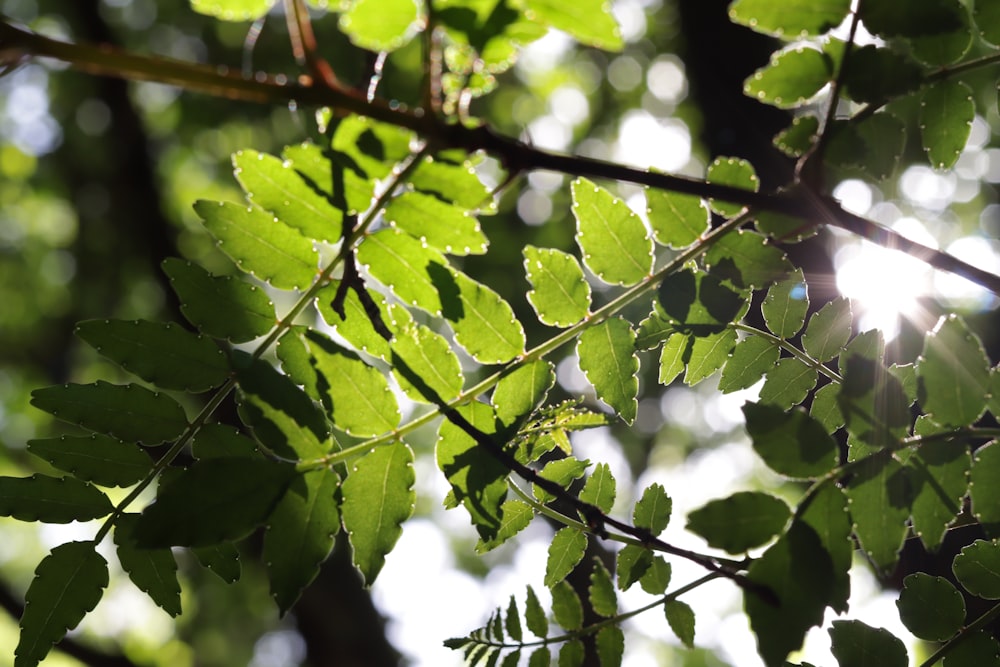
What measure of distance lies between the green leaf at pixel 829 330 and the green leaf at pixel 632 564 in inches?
22.8

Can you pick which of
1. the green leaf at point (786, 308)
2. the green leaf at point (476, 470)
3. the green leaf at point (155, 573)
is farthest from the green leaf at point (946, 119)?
the green leaf at point (155, 573)

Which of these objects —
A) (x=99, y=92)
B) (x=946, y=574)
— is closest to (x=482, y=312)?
(x=946, y=574)

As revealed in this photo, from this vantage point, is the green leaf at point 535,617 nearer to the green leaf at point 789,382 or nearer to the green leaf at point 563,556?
the green leaf at point 563,556

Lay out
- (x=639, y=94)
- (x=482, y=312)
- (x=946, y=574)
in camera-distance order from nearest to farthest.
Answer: (x=482, y=312)
(x=946, y=574)
(x=639, y=94)

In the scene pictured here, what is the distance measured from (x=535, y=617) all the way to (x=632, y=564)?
29 centimetres

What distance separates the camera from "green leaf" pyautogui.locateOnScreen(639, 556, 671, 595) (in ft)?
4.90

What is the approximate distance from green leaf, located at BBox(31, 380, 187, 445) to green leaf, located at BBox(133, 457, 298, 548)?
307mm

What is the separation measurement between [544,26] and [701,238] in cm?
52

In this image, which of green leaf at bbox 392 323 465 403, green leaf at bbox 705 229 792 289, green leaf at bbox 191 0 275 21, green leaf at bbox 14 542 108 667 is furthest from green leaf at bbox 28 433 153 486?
green leaf at bbox 705 229 792 289

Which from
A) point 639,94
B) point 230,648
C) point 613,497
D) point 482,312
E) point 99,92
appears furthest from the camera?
point 230,648

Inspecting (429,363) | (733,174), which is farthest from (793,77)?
(429,363)

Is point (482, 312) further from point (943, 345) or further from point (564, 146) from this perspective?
point (564, 146)

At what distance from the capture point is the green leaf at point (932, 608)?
1.35 meters

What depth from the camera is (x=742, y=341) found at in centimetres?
156
